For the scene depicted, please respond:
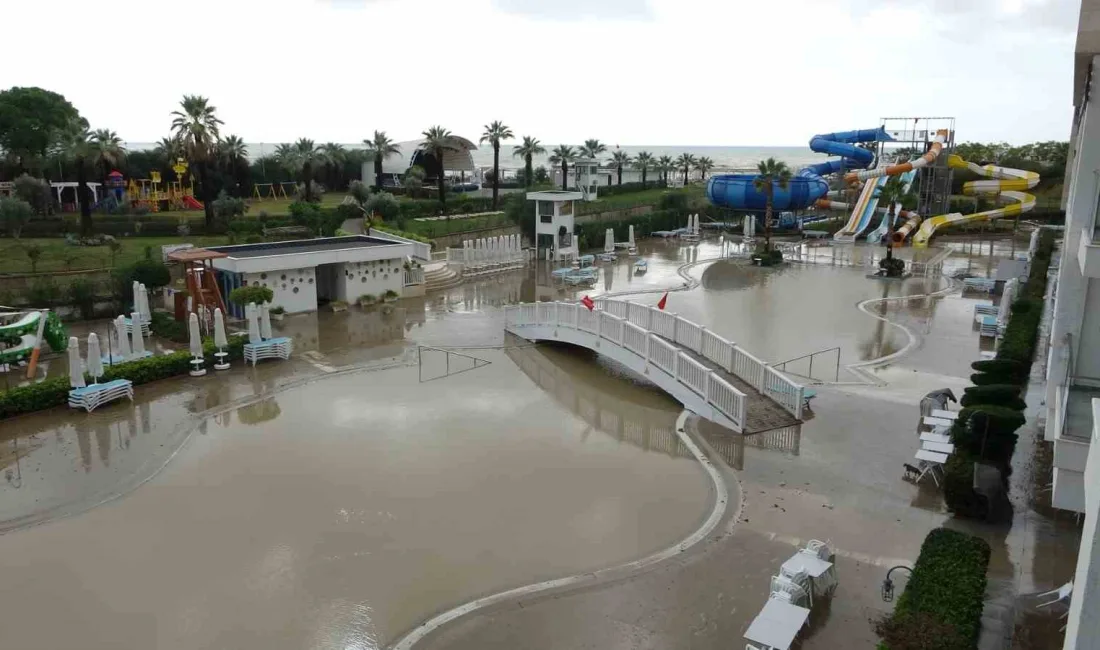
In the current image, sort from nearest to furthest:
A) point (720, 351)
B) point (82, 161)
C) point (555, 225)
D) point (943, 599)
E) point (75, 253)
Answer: point (943, 599), point (720, 351), point (75, 253), point (555, 225), point (82, 161)

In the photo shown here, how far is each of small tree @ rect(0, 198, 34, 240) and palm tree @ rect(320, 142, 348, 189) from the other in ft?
89.3

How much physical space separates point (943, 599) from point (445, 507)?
7462 millimetres

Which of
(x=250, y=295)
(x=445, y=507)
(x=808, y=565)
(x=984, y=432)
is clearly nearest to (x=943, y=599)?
(x=808, y=565)

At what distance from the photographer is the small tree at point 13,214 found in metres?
36.9

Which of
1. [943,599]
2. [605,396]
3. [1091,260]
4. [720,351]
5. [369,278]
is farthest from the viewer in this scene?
[369,278]

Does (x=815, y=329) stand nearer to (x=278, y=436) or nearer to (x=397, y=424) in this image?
(x=397, y=424)

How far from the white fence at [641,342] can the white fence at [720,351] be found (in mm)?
93

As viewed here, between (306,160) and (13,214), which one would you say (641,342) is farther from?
→ (306,160)

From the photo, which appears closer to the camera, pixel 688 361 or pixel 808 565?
pixel 808 565

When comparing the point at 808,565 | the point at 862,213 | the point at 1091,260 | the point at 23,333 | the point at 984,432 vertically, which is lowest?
the point at 808,565

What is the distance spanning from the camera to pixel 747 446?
635 inches

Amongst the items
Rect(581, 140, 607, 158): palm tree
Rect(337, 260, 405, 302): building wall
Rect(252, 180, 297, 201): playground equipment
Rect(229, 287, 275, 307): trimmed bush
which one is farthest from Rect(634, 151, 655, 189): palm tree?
Rect(229, 287, 275, 307): trimmed bush

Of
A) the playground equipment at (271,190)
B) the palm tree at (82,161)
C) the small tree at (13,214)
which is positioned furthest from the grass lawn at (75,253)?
the playground equipment at (271,190)

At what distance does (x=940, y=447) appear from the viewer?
14523 millimetres
